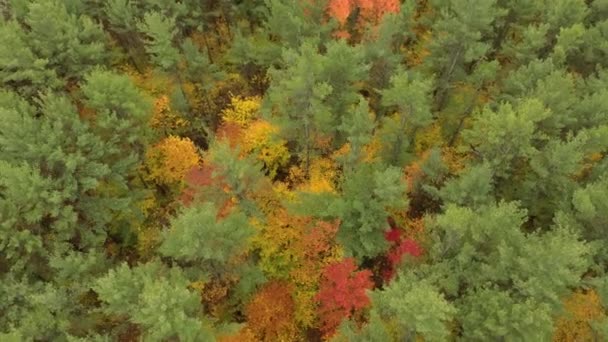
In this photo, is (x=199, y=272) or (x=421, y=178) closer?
(x=199, y=272)

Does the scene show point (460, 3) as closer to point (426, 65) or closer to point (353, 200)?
point (426, 65)

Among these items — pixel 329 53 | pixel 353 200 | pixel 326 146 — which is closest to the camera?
pixel 353 200

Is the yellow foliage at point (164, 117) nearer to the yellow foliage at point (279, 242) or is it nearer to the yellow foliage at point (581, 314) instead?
the yellow foliage at point (279, 242)

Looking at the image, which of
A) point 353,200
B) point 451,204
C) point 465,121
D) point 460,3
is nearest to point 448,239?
point 451,204

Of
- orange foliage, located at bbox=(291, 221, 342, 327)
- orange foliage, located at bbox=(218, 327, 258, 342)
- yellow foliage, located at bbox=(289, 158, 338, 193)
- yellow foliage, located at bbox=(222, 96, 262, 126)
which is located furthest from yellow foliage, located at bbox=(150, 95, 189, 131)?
orange foliage, located at bbox=(218, 327, 258, 342)

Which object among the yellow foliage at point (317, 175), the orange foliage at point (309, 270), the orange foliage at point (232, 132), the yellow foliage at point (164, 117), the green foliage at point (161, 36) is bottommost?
the orange foliage at point (309, 270)

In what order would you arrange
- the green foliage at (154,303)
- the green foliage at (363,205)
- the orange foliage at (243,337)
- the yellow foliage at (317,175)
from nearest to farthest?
the green foliage at (154,303), the green foliage at (363,205), the orange foliage at (243,337), the yellow foliage at (317,175)

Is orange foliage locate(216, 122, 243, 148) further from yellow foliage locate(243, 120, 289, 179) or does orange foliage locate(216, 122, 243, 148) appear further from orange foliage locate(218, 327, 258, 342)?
orange foliage locate(218, 327, 258, 342)

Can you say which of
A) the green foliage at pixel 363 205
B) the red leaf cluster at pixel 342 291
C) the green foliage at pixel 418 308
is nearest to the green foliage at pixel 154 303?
the red leaf cluster at pixel 342 291
